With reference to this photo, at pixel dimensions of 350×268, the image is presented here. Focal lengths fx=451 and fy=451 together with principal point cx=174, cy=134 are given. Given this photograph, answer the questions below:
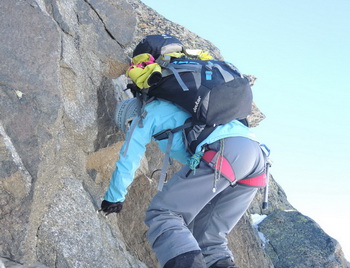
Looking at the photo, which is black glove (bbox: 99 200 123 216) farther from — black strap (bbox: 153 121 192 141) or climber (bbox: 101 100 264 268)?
black strap (bbox: 153 121 192 141)

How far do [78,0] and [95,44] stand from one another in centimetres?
98

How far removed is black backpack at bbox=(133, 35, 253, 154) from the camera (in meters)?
6.27

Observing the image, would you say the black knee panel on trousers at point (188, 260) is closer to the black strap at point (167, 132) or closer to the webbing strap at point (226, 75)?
the black strap at point (167, 132)

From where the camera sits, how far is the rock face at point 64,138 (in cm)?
632

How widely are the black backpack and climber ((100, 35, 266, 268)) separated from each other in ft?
0.48

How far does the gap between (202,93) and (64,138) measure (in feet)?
8.25

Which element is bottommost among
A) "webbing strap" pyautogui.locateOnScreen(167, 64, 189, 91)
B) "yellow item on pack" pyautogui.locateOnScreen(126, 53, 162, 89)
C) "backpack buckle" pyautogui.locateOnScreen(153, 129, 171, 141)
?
"backpack buckle" pyautogui.locateOnScreen(153, 129, 171, 141)

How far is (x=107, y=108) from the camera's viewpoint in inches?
334

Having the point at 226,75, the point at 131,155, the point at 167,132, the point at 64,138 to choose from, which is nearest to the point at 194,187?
the point at 167,132

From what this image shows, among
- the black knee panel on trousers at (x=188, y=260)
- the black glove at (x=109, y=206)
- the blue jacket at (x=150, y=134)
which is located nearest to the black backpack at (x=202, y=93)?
the blue jacket at (x=150, y=134)

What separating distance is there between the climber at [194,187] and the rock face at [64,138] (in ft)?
2.54

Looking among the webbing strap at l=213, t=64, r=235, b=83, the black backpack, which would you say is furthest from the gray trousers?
the webbing strap at l=213, t=64, r=235, b=83

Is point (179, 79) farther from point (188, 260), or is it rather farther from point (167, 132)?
point (188, 260)

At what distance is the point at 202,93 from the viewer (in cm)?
625
